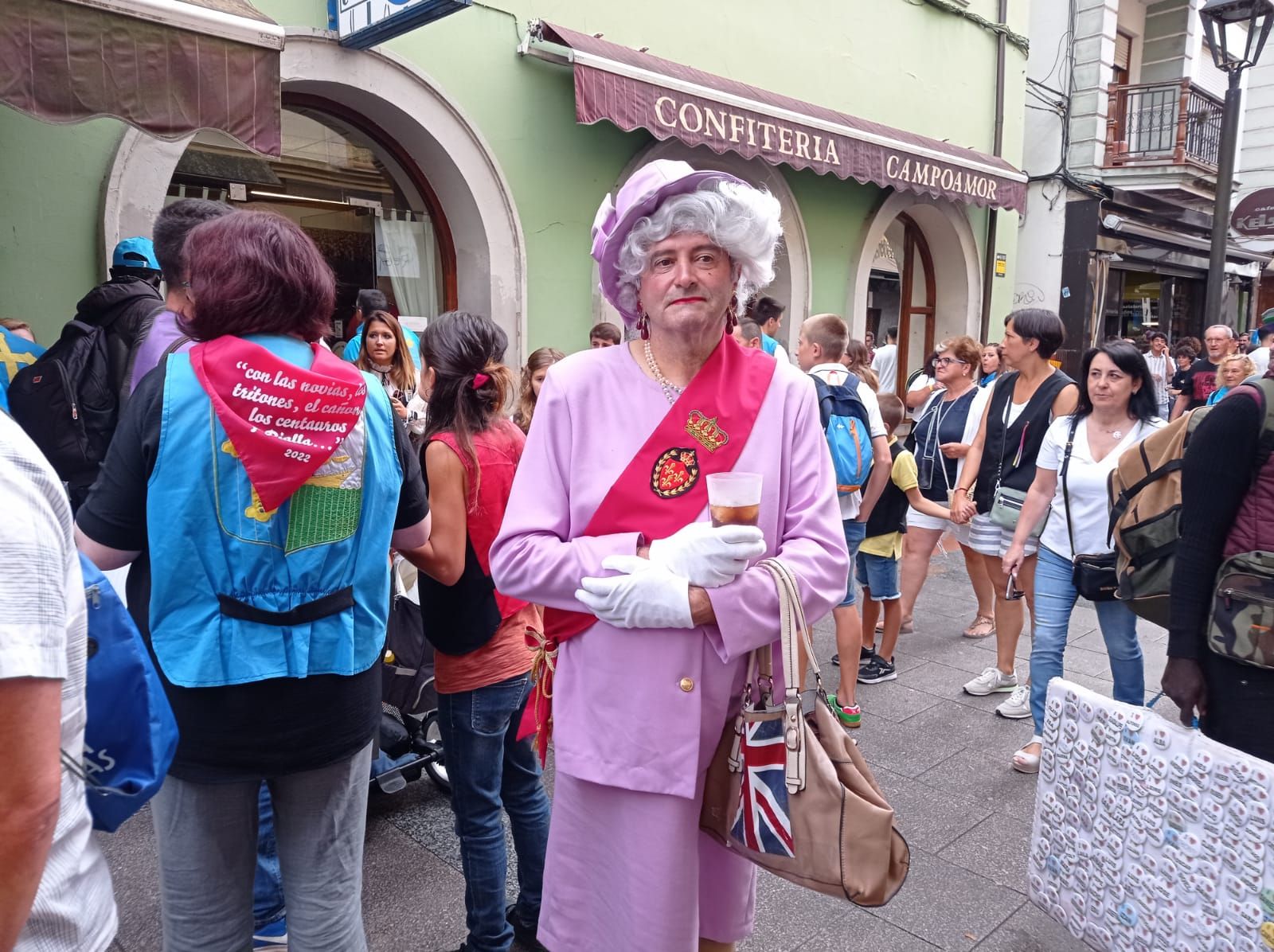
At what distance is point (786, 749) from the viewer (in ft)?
5.10

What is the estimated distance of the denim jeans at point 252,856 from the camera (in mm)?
1691

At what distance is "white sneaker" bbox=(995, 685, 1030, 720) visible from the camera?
4203 millimetres

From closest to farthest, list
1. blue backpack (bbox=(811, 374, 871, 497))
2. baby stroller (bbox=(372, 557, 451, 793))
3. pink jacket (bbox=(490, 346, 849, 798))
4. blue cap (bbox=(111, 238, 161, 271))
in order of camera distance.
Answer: pink jacket (bbox=(490, 346, 849, 798)), baby stroller (bbox=(372, 557, 451, 793)), blue cap (bbox=(111, 238, 161, 271)), blue backpack (bbox=(811, 374, 871, 497))

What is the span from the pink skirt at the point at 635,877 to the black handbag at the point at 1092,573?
2.16 m

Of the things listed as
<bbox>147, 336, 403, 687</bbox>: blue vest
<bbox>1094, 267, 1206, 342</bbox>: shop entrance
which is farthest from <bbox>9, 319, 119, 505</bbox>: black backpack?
<bbox>1094, 267, 1206, 342</bbox>: shop entrance

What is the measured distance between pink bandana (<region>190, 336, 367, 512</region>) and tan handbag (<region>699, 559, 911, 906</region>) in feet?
2.97

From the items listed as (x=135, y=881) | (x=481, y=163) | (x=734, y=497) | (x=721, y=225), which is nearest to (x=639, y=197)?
(x=721, y=225)

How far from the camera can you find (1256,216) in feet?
29.7

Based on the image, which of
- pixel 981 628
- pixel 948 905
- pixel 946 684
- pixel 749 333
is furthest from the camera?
A: pixel 981 628

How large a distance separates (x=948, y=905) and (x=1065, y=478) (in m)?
1.74

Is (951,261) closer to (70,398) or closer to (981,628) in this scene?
(981,628)

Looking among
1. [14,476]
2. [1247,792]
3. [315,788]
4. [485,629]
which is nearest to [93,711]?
[14,476]

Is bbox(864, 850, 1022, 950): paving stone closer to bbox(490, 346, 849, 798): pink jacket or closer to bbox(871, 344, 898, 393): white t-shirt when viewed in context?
bbox(490, 346, 849, 798): pink jacket

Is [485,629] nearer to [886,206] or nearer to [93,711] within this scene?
[93,711]
